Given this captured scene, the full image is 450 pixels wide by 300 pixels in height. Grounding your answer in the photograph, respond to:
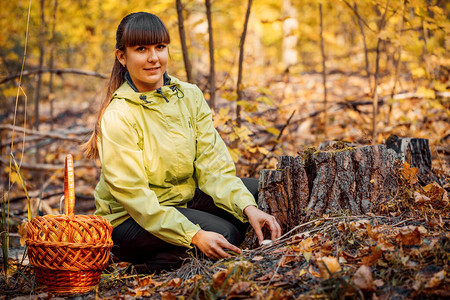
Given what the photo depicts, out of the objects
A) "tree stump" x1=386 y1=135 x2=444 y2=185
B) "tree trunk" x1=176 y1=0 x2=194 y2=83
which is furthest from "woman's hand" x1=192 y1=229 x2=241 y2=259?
"tree trunk" x1=176 y1=0 x2=194 y2=83

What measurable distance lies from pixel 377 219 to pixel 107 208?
1.57m

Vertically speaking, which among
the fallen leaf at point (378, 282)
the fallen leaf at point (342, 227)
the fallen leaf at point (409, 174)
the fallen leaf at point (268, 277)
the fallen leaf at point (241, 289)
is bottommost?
the fallen leaf at point (268, 277)

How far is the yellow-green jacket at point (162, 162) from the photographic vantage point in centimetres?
215

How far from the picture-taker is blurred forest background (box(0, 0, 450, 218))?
12.5 feet

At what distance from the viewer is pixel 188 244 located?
2.13 meters

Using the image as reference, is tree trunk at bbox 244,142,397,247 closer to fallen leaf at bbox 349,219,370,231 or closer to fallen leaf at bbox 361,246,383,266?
fallen leaf at bbox 349,219,370,231

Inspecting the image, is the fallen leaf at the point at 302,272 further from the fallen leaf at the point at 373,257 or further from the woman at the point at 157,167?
the woman at the point at 157,167

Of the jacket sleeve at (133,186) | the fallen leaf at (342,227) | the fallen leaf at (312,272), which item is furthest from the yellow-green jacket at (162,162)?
the fallen leaf at (312,272)

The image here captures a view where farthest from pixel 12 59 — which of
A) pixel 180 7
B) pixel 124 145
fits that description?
pixel 124 145

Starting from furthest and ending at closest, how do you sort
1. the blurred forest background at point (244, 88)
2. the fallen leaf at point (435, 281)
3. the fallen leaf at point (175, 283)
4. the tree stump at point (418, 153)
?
the blurred forest background at point (244, 88), the tree stump at point (418, 153), the fallen leaf at point (175, 283), the fallen leaf at point (435, 281)

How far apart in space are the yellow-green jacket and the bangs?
0.95 feet

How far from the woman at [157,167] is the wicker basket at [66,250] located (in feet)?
0.91


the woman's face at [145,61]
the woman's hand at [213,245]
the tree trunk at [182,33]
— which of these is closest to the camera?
the woman's hand at [213,245]

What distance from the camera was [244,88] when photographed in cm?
378
